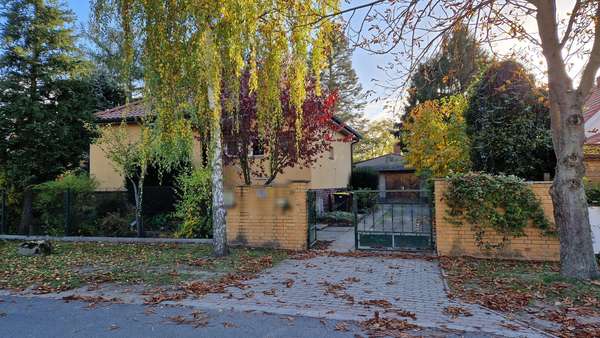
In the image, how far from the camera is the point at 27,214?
12.6m

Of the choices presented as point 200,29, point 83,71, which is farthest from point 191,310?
point 83,71

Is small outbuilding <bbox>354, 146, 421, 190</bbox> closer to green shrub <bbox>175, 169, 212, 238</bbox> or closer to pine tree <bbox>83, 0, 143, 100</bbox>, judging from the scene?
green shrub <bbox>175, 169, 212, 238</bbox>

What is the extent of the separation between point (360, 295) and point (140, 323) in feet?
9.65

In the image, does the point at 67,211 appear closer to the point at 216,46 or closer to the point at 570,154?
the point at 216,46

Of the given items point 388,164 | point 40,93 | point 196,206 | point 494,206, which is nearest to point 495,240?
point 494,206

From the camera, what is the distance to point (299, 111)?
7801mm

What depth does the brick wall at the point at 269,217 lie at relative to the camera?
8875 mm

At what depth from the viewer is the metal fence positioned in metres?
11.5

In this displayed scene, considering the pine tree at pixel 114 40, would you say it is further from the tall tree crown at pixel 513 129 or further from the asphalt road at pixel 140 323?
the tall tree crown at pixel 513 129

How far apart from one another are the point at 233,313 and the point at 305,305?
0.95m

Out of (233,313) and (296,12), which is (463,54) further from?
(233,313)

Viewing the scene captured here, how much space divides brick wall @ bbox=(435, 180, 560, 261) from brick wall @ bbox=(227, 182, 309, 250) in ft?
9.96

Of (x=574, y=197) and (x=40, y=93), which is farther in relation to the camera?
(x=40, y=93)

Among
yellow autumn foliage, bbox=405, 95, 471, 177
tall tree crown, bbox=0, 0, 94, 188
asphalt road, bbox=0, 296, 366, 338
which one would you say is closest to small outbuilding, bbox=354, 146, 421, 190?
yellow autumn foliage, bbox=405, 95, 471, 177
